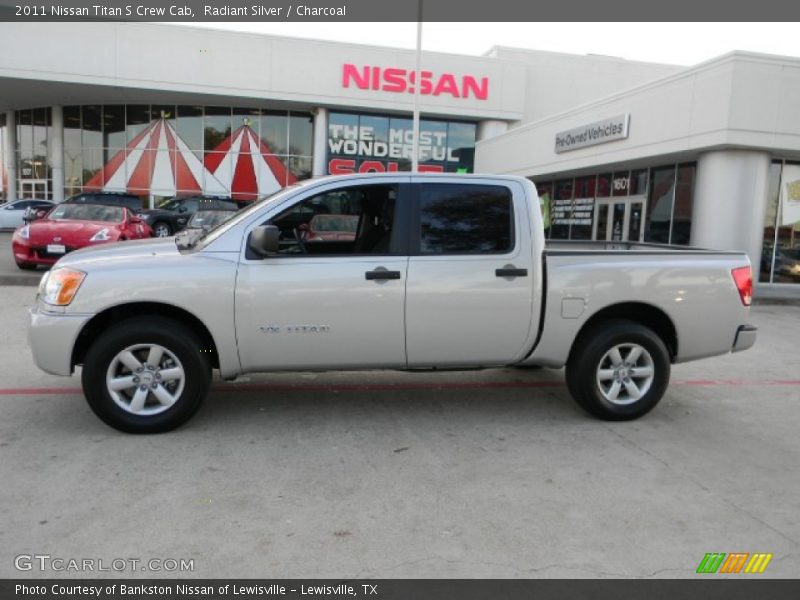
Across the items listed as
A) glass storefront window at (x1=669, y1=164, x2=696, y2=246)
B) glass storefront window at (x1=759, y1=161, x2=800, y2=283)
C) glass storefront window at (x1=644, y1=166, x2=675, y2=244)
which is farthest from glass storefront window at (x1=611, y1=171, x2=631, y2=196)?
glass storefront window at (x1=759, y1=161, x2=800, y2=283)

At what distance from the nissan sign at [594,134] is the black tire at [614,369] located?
1375cm

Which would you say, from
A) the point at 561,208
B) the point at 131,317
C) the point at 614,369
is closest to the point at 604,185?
the point at 561,208

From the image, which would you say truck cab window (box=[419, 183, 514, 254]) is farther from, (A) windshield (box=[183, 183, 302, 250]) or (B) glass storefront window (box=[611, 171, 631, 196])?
(B) glass storefront window (box=[611, 171, 631, 196])

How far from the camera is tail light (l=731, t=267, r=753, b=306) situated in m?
5.21

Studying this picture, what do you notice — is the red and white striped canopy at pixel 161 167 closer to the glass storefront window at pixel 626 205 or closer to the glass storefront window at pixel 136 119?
the glass storefront window at pixel 136 119

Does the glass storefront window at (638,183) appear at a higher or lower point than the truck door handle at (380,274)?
higher

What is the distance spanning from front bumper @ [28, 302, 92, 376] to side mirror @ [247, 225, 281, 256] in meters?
1.24

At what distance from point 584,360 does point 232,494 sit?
111 inches

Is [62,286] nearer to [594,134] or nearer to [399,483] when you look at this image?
[399,483]

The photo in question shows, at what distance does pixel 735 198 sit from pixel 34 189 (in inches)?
1330

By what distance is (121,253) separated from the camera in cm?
469

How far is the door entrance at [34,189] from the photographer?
3366 cm

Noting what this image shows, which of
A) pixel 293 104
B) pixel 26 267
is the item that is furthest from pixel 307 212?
pixel 293 104
